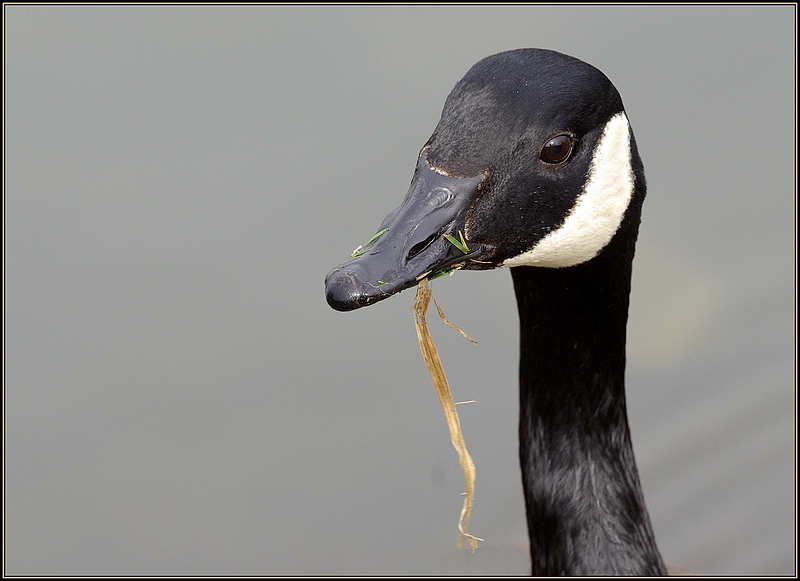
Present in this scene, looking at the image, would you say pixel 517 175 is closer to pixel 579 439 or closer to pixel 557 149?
pixel 557 149

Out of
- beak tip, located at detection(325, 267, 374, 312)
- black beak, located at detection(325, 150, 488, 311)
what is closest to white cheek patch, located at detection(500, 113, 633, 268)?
black beak, located at detection(325, 150, 488, 311)

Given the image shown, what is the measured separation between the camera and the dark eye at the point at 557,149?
3061mm

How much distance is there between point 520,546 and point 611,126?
2.79 metres

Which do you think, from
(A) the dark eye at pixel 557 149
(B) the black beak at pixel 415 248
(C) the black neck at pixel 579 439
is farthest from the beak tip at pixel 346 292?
(C) the black neck at pixel 579 439

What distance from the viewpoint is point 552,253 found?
3215 millimetres

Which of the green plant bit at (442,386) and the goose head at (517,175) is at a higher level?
the goose head at (517,175)

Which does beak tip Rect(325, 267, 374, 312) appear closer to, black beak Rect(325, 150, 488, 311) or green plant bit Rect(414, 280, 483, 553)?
black beak Rect(325, 150, 488, 311)

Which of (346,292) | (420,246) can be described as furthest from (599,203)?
(346,292)

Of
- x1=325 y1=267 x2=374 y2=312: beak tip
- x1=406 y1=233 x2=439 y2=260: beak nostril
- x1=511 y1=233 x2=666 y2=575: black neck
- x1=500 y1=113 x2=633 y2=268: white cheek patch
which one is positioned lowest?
x1=511 y1=233 x2=666 y2=575: black neck

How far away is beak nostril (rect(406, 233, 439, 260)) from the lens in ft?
9.29

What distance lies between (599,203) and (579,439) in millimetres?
984

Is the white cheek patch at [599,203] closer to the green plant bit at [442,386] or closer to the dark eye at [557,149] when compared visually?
the dark eye at [557,149]

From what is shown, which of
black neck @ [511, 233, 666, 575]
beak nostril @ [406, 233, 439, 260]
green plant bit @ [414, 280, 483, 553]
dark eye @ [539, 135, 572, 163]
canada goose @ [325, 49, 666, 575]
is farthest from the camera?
black neck @ [511, 233, 666, 575]

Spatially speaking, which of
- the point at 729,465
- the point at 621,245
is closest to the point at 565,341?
the point at 621,245
